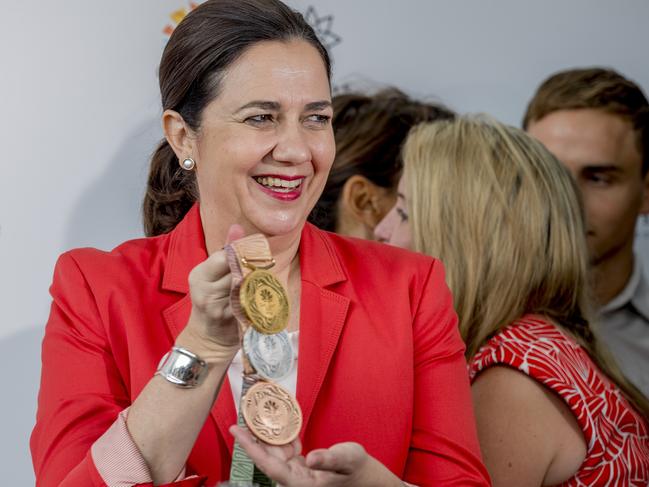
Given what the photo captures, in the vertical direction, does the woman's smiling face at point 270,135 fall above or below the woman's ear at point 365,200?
above

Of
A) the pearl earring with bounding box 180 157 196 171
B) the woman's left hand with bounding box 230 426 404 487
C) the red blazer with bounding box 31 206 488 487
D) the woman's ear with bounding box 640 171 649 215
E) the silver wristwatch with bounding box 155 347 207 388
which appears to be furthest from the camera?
the woman's ear with bounding box 640 171 649 215

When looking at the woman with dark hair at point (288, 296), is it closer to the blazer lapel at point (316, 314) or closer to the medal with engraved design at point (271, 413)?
the blazer lapel at point (316, 314)

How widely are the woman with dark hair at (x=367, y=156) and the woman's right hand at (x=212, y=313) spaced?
164 cm

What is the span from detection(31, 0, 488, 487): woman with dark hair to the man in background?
1317 millimetres

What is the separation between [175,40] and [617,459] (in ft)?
3.82

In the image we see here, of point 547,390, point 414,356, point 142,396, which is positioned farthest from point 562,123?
point 142,396

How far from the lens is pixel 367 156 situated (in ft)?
10.2

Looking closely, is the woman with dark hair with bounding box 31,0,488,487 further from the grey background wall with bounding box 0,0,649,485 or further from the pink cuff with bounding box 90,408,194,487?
the grey background wall with bounding box 0,0,649,485

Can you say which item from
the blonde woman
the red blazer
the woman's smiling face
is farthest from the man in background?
the woman's smiling face

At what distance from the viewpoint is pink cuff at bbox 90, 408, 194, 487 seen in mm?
1440

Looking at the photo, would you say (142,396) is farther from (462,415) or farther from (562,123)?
(562,123)

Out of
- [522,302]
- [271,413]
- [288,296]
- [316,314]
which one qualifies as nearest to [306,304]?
[316,314]

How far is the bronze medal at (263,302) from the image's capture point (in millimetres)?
1321

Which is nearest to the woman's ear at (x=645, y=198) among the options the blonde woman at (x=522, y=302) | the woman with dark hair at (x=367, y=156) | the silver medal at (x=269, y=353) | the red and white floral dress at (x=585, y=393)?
the woman with dark hair at (x=367, y=156)
